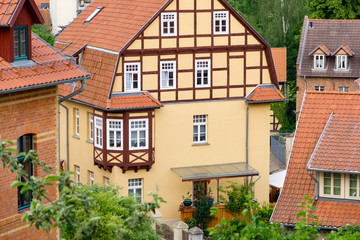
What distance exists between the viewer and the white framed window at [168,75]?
43781 millimetres

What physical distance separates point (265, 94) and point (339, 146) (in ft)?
44.2

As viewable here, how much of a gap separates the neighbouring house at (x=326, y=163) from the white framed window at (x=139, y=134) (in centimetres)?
1071

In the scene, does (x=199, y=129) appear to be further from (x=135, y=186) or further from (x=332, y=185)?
(x=332, y=185)

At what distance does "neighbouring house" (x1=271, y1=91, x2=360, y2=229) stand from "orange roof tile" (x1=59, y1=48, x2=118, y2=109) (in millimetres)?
11314

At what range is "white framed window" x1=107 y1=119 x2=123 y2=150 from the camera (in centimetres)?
4244

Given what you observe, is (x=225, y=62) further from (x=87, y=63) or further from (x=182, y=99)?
(x=87, y=63)

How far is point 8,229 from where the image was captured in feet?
70.5

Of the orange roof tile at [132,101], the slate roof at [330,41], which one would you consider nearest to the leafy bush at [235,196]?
the orange roof tile at [132,101]

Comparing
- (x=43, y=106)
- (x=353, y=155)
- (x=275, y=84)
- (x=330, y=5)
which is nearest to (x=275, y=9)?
(x=330, y=5)

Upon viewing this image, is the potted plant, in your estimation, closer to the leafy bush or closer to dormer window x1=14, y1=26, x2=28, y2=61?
the leafy bush

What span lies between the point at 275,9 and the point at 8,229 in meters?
64.3

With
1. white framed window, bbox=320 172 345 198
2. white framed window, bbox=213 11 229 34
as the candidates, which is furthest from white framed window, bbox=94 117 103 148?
white framed window, bbox=320 172 345 198

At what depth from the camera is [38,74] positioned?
21.4 meters

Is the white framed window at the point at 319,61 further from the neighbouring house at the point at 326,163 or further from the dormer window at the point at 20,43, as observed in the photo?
the dormer window at the point at 20,43
